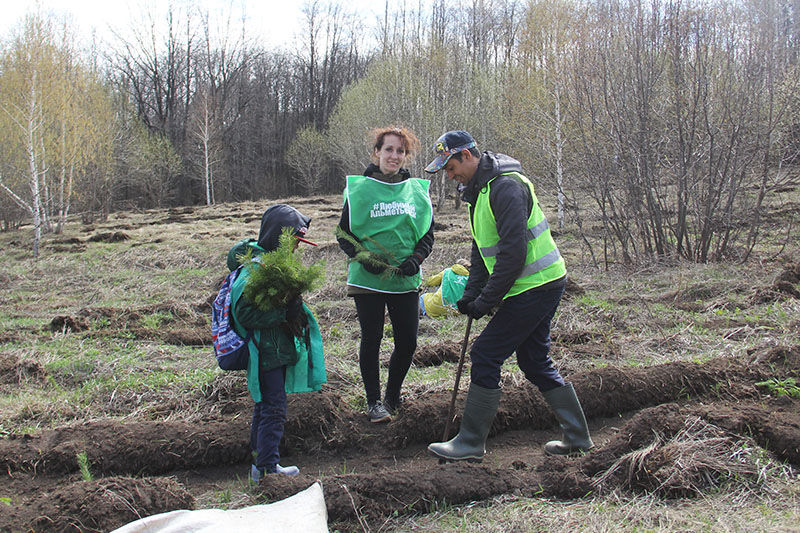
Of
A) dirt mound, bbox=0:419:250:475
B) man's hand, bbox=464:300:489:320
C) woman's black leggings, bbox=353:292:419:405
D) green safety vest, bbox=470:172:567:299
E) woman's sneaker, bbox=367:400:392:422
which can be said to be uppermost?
green safety vest, bbox=470:172:567:299

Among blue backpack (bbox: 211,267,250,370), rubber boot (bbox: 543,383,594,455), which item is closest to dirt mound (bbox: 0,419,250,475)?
blue backpack (bbox: 211,267,250,370)

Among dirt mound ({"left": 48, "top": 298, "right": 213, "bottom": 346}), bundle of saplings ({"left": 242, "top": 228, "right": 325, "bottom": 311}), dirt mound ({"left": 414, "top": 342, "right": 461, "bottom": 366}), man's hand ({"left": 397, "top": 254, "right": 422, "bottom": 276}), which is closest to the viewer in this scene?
bundle of saplings ({"left": 242, "top": 228, "right": 325, "bottom": 311})

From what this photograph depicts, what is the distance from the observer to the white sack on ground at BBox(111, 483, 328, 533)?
7.77ft

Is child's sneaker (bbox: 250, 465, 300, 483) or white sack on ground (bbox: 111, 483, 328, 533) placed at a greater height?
white sack on ground (bbox: 111, 483, 328, 533)

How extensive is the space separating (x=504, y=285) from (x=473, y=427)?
2.75ft

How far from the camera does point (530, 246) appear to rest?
3213 millimetres

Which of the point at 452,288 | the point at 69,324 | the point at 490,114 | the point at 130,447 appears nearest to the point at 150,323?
the point at 69,324

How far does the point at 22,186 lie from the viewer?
23016 millimetres

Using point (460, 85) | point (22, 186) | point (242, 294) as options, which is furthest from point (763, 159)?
point (22, 186)

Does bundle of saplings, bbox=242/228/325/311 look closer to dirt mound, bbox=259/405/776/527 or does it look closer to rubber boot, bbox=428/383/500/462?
dirt mound, bbox=259/405/776/527

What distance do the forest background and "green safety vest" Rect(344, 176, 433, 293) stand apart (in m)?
6.80

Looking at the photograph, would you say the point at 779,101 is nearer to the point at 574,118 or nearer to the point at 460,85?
the point at 574,118

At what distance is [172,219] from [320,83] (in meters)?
27.7

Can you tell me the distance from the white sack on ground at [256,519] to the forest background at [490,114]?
27.7ft
